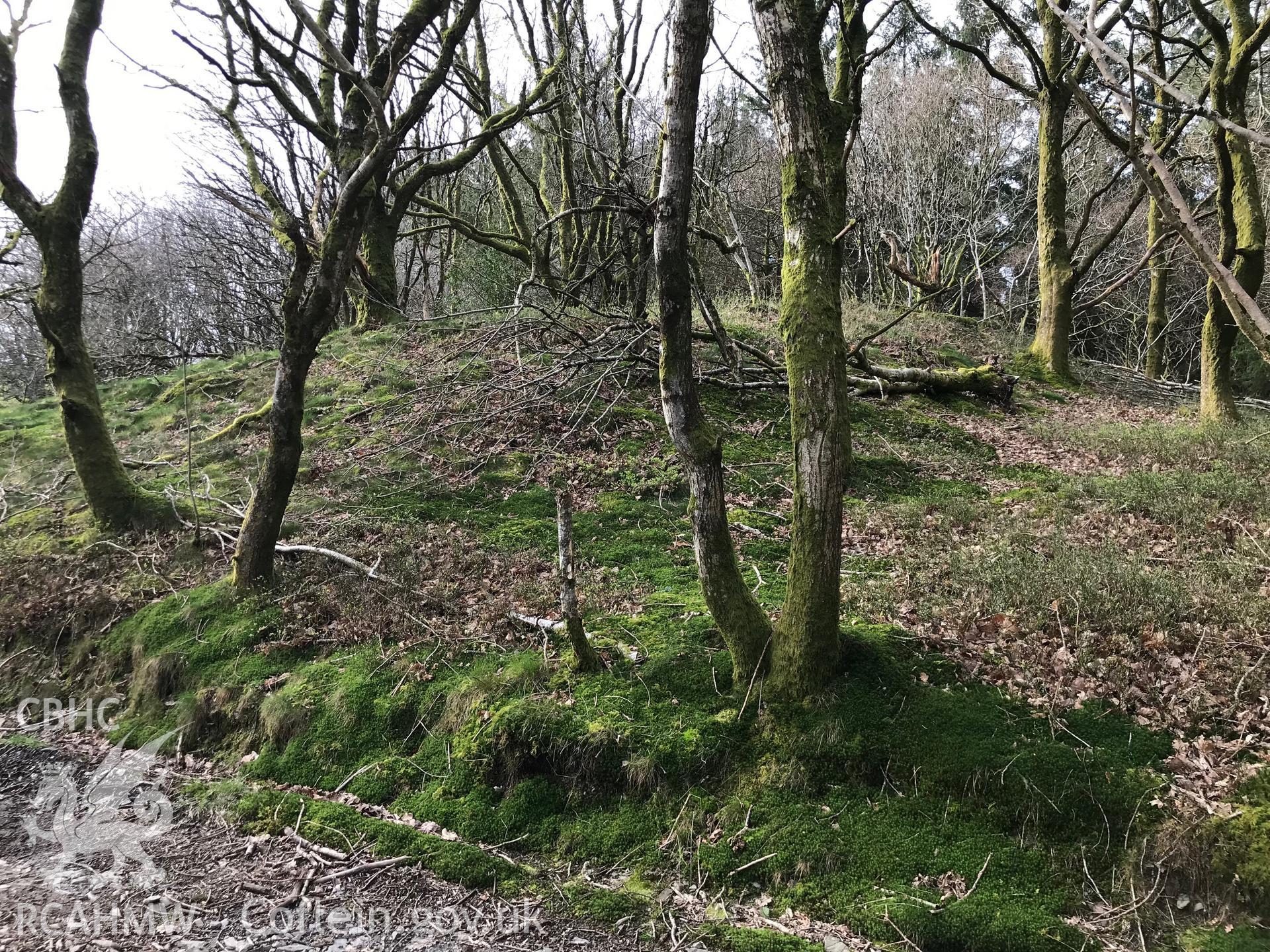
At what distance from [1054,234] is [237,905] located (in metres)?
16.6

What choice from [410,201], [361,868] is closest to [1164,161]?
[361,868]

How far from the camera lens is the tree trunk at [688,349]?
13.5ft

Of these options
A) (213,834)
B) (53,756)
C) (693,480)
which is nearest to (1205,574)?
(693,480)

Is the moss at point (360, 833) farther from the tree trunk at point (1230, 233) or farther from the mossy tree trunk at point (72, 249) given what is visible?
the tree trunk at point (1230, 233)

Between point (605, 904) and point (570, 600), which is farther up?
point (570, 600)

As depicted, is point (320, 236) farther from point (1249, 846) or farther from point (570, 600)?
point (1249, 846)

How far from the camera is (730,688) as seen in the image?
4.55 m

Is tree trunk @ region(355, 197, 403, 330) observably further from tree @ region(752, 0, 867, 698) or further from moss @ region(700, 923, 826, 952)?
moss @ region(700, 923, 826, 952)

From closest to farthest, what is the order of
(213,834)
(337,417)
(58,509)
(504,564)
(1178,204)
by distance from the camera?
1. (1178,204)
2. (213,834)
3. (504,564)
4. (58,509)
5. (337,417)

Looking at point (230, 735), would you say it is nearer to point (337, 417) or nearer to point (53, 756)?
point (53, 756)

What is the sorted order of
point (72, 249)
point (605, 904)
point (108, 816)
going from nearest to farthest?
1. point (605, 904)
2. point (108, 816)
3. point (72, 249)

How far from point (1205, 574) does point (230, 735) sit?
746 centimetres

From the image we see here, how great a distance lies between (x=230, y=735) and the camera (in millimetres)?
5301

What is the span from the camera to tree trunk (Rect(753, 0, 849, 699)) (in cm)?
371
